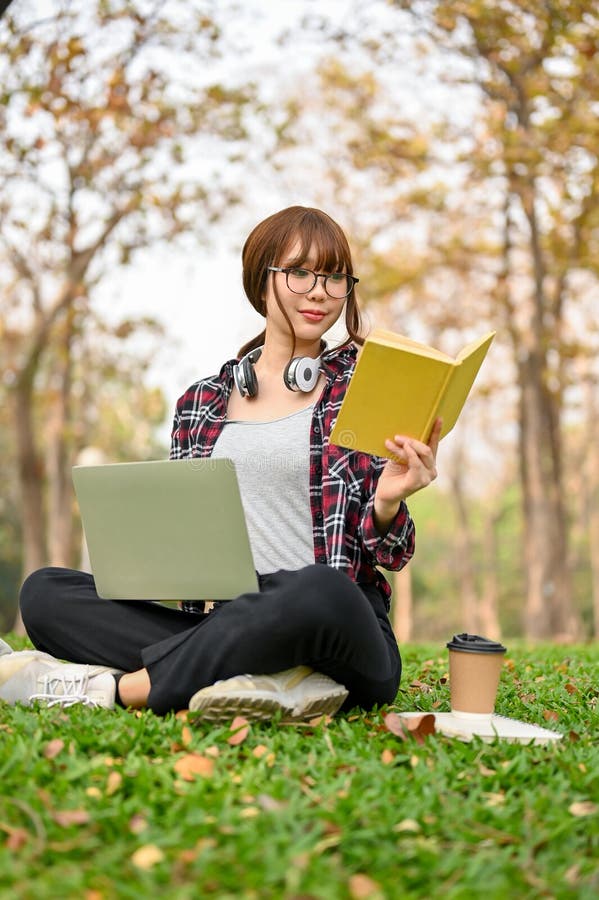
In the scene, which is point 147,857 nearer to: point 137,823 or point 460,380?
point 137,823

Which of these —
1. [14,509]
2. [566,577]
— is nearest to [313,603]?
[566,577]

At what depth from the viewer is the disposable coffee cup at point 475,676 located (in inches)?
102

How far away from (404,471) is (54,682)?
1177 millimetres

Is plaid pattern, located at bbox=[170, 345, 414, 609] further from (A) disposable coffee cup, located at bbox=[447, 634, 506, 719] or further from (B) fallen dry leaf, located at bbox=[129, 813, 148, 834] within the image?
(B) fallen dry leaf, located at bbox=[129, 813, 148, 834]

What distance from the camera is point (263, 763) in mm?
2139

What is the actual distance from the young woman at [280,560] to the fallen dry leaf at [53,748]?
0.36 m

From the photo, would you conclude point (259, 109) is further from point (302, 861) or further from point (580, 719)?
point (302, 861)

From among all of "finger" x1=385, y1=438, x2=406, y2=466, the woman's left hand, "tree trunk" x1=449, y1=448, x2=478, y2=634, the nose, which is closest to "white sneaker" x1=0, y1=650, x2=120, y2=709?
the woman's left hand

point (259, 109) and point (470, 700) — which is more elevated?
point (259, 109)

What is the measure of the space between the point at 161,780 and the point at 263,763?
227 mm

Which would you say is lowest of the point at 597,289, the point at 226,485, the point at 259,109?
the point at 226,485

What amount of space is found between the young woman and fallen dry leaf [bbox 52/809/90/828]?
62cm

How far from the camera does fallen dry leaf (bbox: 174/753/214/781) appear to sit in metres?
2.09

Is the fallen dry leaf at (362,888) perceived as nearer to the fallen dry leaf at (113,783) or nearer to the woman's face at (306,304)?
the fallen dry leaf at (113,783)
